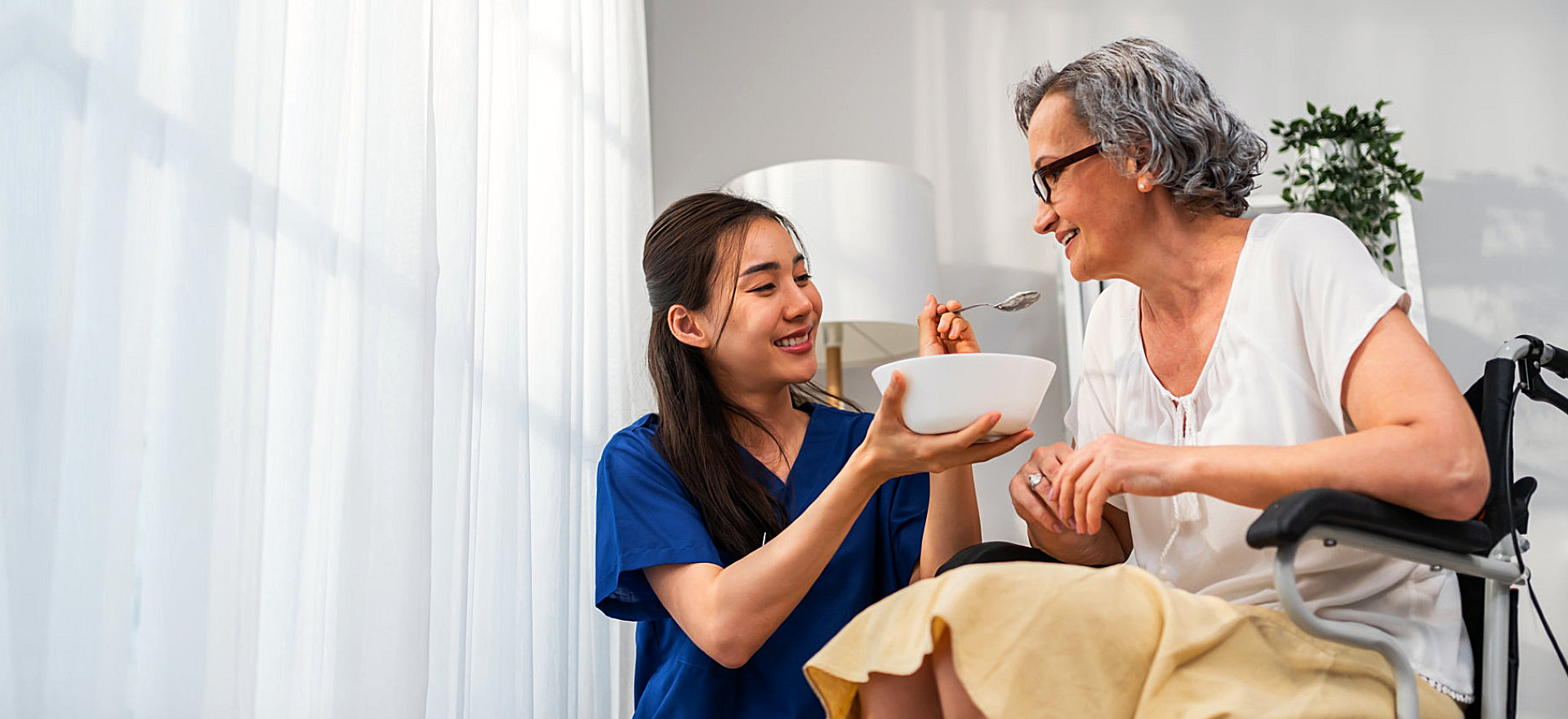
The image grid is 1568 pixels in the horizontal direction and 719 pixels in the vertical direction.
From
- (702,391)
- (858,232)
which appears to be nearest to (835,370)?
(858,232)

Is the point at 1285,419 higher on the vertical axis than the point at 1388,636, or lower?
higher

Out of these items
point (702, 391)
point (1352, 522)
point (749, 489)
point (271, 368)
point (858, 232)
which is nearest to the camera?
point (1352, 522)

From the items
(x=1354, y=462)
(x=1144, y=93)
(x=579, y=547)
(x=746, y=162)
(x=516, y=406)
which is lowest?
(x=579, y=547)

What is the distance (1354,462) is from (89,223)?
3.24 ft

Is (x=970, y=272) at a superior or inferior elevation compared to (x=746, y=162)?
inferior

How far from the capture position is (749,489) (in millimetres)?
1377

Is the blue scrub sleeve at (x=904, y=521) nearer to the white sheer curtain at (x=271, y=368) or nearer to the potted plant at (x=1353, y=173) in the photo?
the white sheer curtain at (x=271, y=368)

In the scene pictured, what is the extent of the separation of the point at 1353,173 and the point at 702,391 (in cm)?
174

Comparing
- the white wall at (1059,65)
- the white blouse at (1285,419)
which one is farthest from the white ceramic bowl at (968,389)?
the white wall at (1059,65)

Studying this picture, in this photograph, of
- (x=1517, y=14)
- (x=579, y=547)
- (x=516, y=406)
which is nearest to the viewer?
(x=516, y=406)

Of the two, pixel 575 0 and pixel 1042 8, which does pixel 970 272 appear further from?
pixel 575 0

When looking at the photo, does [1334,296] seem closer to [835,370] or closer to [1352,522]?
[1352,522]

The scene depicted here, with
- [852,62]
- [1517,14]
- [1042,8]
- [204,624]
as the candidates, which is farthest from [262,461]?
[1517,14]

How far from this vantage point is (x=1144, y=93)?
1.19 meters
